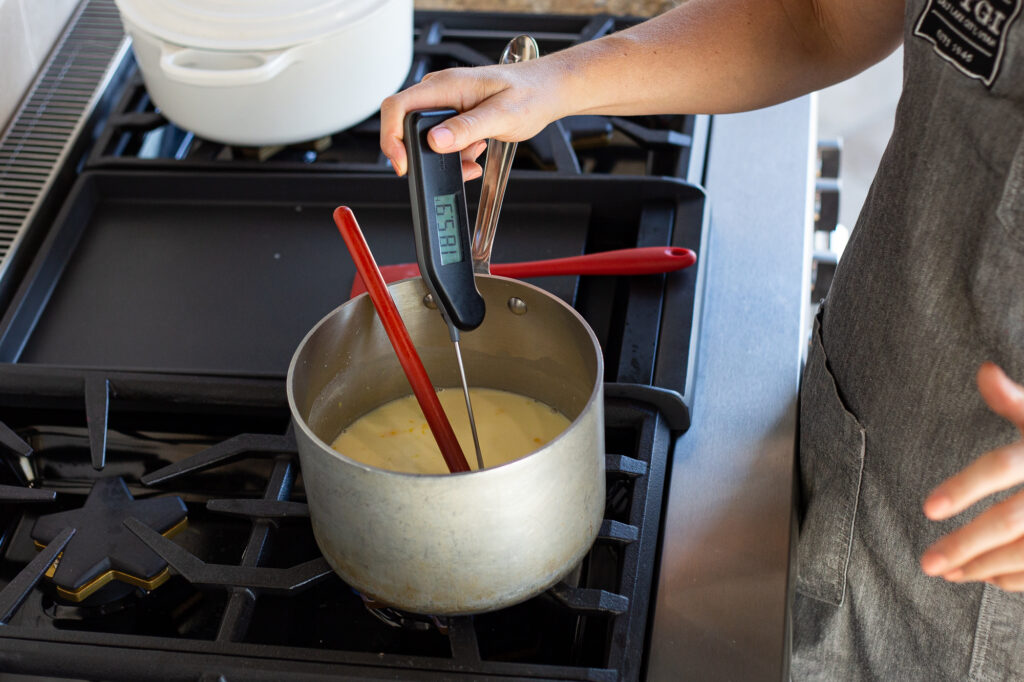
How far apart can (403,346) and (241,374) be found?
20cm

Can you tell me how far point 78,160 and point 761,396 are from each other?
0.69 meters

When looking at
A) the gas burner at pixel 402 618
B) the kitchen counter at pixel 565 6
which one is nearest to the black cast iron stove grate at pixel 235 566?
the gas burner at pixel 402 618

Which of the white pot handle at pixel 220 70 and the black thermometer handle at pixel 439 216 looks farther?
the white pot handle at pixel 220 70

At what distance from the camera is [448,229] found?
22.3 inches

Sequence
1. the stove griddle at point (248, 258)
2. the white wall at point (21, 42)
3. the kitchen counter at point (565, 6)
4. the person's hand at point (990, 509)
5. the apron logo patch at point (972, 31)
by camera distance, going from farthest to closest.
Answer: the kitchen counter at point (565, 6)
the white wall at point (21, 42)
the stove griddle at point (248, 258)
the apron logo patch at point (972, 31)
the person's hand at point (990, 509)

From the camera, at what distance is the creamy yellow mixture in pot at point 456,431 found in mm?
636

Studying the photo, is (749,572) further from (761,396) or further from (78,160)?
(78,160)

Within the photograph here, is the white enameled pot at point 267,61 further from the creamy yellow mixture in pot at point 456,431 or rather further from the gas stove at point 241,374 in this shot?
the creamy yellow mixture in pot at point 456,431

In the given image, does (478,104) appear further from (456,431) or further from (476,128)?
(456,431)

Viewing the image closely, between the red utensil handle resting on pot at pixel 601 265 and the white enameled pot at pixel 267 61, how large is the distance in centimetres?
21

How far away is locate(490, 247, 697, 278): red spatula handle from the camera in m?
0.79

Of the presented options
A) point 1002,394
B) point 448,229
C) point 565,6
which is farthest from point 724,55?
point 565,6

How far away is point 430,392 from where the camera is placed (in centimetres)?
60

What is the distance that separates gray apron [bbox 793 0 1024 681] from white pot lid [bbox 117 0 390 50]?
49 cm
